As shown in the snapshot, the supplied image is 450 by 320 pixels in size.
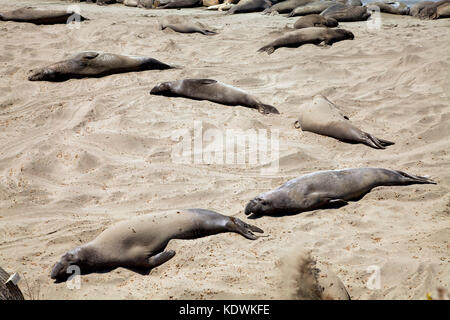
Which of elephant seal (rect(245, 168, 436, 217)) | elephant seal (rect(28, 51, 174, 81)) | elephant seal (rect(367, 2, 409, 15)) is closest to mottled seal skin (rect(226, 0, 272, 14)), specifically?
elephant seal (rect(367, 2, 409, 15))

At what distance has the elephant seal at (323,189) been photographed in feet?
13.4

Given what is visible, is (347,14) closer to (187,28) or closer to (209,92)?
(187,28)

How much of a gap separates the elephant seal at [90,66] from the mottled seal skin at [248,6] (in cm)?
581

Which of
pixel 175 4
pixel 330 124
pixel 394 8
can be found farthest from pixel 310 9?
pixel 330 124

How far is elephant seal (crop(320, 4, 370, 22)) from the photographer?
1159 cm

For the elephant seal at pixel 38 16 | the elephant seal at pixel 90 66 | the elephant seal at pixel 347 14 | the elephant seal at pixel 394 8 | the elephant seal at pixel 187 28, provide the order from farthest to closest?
the elephant seal at pixel 394 8 → the elephant seal at pixel 347 14 → the elephant seal at pixel 38 16 → the elephant seal at pixel 187 28 → the elephant seal at pixel 90 66

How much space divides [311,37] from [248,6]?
4383 mm

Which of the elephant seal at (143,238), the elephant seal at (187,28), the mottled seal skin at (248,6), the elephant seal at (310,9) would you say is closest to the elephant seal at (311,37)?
the elephant seal at (187,28)

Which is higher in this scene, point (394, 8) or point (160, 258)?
point (160, 258)

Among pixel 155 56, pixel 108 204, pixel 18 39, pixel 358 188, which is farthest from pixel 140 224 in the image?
pixel 18 39

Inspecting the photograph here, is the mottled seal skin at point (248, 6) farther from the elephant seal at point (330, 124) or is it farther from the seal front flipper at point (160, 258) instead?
the seal front flipper at point (160, 258)

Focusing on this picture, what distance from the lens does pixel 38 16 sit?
10.7 m

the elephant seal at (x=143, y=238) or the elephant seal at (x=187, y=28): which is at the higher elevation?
the elephant seal at (x=143, y=238)

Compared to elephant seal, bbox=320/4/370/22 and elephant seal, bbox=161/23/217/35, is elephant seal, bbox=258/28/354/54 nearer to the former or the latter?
elephant seal, bbox=161/23/217/35
